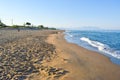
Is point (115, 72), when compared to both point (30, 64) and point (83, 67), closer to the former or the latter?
point (83, 67)

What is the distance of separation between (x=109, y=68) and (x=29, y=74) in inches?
146

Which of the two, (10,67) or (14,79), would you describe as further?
(10,67)

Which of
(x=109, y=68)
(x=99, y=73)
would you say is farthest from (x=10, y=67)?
(x=109, y=68)

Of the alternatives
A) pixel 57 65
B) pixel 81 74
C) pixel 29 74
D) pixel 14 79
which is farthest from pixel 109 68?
pixel 14 79

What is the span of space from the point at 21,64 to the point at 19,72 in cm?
133

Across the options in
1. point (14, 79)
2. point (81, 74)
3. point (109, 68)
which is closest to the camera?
point (14, 79)

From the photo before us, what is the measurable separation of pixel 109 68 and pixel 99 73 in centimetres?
121

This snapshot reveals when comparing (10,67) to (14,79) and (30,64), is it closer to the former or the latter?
(30,64)

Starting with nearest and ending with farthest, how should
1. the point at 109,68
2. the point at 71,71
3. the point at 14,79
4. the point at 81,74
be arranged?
the point at 14,79 < the point at 81,74 < the point at 71,71 < the point at 109,68

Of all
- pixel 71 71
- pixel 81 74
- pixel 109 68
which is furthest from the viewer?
pixel 109 68

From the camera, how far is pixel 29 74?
727 cm

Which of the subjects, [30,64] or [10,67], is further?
[30,64]

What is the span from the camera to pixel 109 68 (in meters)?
8.38

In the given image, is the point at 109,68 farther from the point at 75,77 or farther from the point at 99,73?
the point at 75,77
